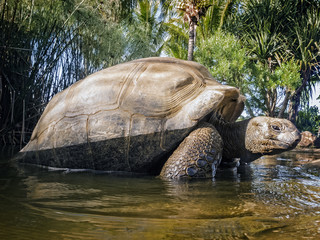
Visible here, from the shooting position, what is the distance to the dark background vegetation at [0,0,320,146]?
5.52 m

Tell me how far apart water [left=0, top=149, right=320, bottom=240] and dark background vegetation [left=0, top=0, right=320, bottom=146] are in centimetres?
350

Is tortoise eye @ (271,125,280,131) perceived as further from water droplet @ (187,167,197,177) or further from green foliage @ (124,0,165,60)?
green foliage @ (124,0,165,60)

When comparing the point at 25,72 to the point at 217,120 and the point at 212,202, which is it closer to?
the point at 217,120

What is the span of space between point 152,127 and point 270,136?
1.35 meters

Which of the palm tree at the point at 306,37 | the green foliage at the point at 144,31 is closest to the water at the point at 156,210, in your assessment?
the green foliage at the point at 144,31

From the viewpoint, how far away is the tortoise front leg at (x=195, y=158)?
2805mm

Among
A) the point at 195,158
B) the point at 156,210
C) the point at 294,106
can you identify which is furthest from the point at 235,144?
the point at 294,106

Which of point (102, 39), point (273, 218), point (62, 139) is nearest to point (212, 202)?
point (273, 218)

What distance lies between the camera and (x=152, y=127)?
300 centimetres

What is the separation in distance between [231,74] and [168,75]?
12.6m

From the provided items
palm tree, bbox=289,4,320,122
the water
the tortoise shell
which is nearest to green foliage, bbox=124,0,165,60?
palm tree, bbox=289,4,320,122

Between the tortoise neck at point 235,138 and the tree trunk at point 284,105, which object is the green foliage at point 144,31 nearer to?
the tree trunk at point 284,105

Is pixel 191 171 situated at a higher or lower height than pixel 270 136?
lower

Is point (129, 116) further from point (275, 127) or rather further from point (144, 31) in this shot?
point (144, 31)
